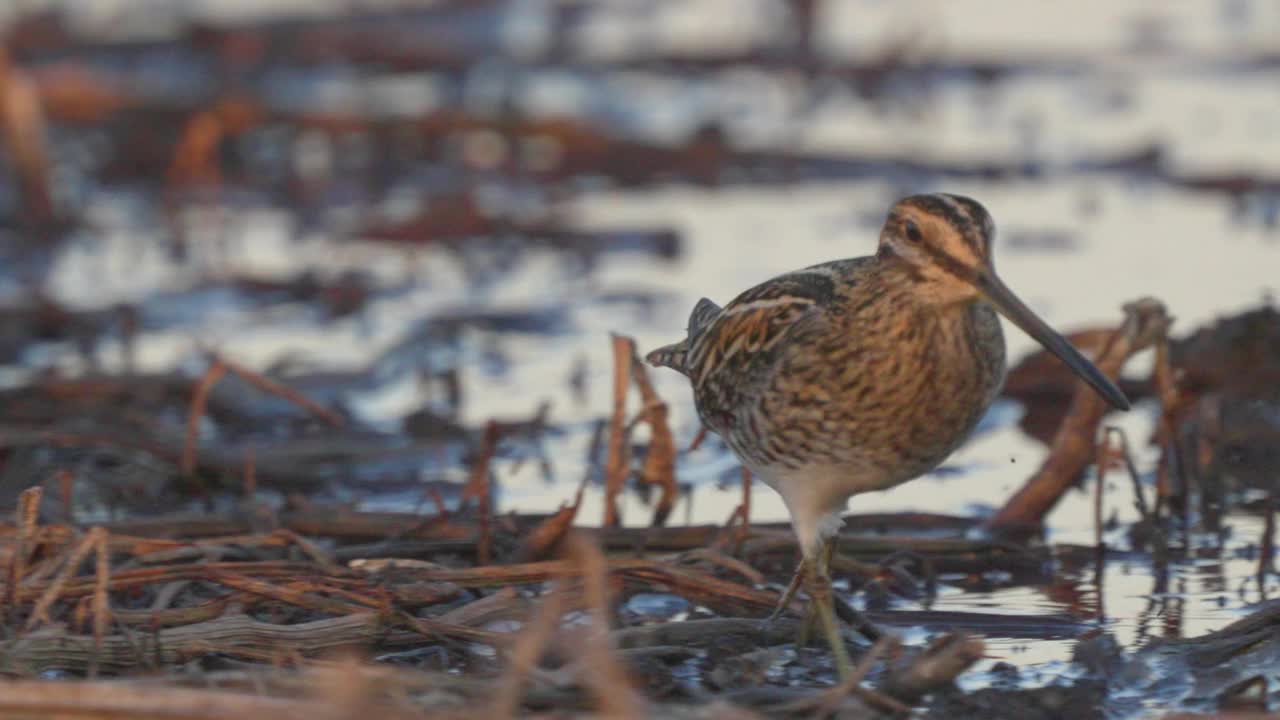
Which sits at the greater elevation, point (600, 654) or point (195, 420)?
point (195, 420)

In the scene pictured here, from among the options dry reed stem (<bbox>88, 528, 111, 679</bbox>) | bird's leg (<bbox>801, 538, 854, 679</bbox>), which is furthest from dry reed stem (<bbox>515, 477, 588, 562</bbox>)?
dry reed stem (<bbox>88, 528, 111, 679</bbox>)

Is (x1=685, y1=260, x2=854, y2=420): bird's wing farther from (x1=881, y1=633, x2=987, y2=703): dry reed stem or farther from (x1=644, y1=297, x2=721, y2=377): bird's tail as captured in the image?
(x1=881, y1=633, x2=987, y2=703): dry reed stem

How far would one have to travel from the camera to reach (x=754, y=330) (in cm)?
514

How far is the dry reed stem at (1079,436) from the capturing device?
586cm

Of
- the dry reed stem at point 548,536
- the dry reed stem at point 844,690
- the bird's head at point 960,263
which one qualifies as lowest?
the dry reed stem at point 844,690

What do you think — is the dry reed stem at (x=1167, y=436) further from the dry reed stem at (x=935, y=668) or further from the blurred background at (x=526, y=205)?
the dry reed stem at (x=935, y=668)

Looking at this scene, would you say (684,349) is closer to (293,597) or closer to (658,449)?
(658,449)

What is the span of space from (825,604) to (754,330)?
2.06ft

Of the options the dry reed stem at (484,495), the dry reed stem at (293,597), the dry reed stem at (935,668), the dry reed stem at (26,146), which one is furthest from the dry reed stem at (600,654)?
the dry reed stem at (26,146)

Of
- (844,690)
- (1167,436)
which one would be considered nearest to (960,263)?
(844,690)

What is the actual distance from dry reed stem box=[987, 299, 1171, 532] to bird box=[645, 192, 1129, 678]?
1042 mm

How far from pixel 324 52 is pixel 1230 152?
5.92m

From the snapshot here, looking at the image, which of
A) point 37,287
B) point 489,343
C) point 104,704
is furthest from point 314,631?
point 37,287

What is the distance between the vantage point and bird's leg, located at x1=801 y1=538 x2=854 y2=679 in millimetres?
4785
